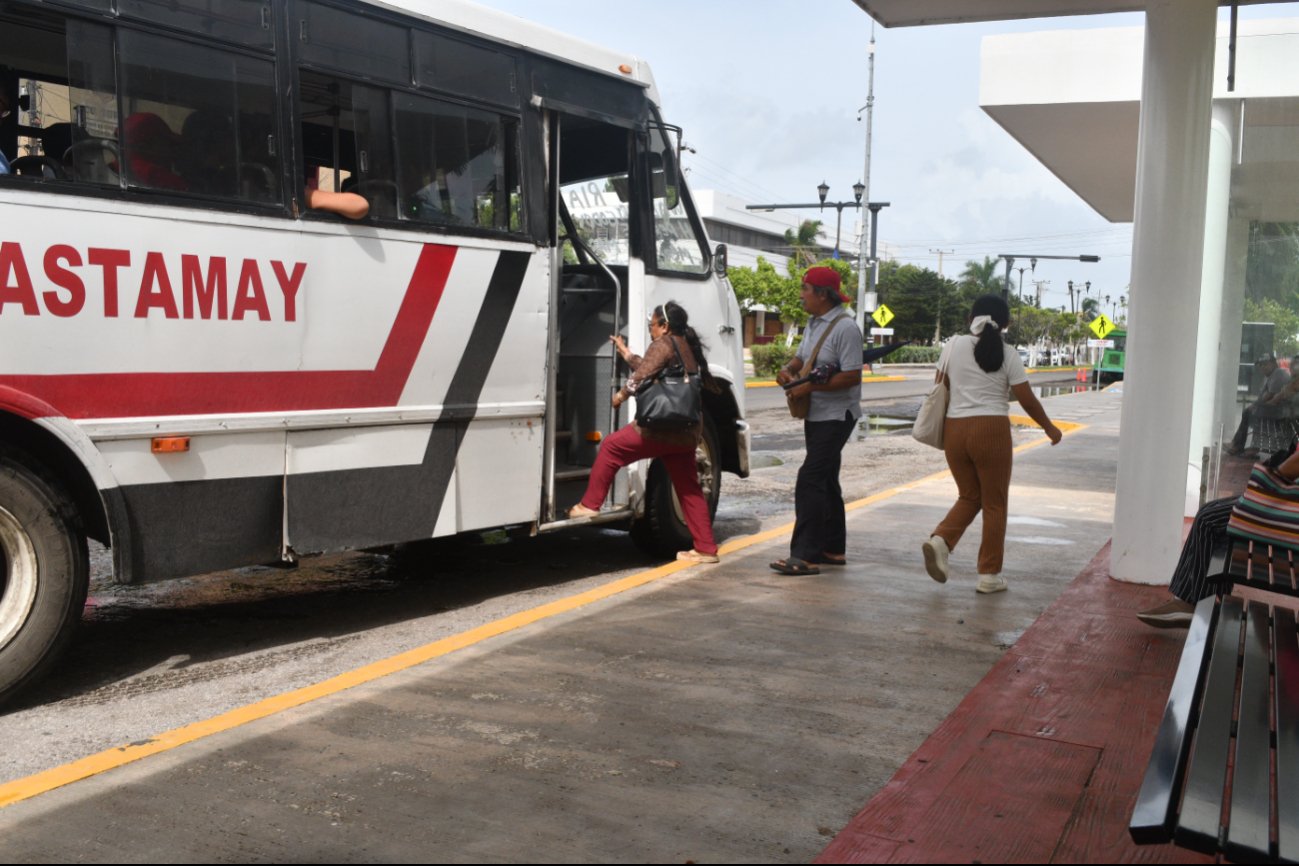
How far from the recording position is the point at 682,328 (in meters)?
7.41

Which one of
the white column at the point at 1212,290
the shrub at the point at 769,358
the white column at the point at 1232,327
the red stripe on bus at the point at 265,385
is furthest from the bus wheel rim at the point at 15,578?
the shrub at the point at 769,358

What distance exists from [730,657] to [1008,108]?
8725 mm

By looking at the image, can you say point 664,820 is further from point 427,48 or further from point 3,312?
point 427,48

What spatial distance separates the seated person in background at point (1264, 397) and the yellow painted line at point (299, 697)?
160 inches

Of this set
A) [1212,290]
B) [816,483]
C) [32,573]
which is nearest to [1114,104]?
[1212,290]

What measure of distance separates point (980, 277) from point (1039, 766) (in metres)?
106

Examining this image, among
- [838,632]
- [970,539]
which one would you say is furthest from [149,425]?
[970,539]

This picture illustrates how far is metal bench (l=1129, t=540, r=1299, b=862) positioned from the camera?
2.66 metres

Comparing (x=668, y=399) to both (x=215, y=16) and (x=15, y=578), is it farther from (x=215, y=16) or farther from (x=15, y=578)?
(x=15, y=578)

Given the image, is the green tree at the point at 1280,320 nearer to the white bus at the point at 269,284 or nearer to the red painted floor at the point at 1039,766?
the red painted floor at the point at 1039,766

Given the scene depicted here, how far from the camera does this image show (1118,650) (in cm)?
567

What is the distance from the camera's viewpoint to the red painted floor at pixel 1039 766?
3436mm

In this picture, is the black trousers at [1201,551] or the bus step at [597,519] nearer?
the black trousers at [1201,551]

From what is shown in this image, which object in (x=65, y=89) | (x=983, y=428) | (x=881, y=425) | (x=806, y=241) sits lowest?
(x=881, y=425)
